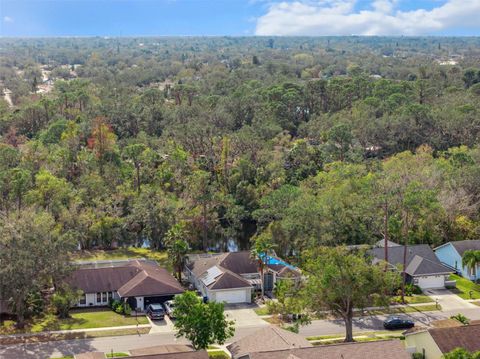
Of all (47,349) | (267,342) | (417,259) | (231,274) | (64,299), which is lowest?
(47,349)

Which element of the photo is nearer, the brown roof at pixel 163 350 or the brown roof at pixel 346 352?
the brown roof at pixel 346 352

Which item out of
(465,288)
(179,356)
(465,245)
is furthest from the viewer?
(465,245)

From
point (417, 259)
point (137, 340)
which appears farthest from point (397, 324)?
point (137, 340)

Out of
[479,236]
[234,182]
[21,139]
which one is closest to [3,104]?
[21,139]

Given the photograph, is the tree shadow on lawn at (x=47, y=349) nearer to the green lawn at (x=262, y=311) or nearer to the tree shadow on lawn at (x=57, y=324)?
the tree shadow on lawn at (x=57, y=324)

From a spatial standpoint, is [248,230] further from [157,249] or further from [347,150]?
[347,150]

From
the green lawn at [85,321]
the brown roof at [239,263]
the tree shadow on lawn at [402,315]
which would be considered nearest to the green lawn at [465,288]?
the tree shadow on lawn at [402,315]

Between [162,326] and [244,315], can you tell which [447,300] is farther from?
[162,326]

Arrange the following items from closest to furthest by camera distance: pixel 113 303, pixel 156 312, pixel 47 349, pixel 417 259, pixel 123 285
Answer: pixel 47 349, pixel 156 312, pixel 113 303, pixel 123 285, pixel 417 259
